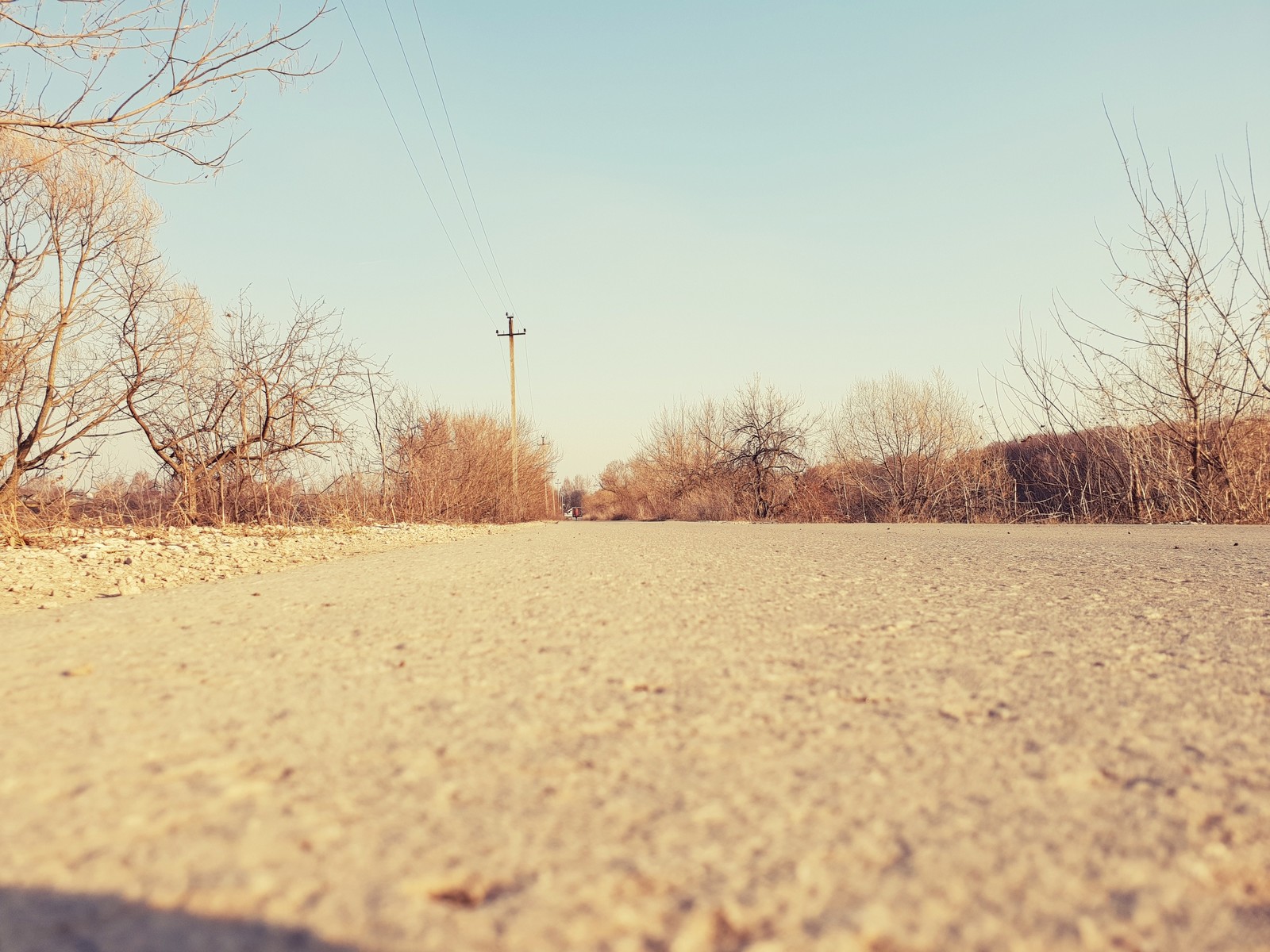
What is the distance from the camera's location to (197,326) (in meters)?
9.72

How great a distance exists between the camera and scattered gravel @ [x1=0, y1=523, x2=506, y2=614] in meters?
4.48

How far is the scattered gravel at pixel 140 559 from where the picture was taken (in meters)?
4.48

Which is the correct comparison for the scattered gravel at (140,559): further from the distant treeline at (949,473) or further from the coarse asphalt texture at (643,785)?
the distant treeline at (949,473)

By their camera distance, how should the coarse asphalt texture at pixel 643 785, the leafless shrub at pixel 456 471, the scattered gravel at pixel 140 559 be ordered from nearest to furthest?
the coarse asphalt texture at pixel 643 785 < the scattered gravel at pixel 140 559 < the leafless shrub at pixel 456 471

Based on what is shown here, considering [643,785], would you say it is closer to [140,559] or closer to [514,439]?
[140,559]

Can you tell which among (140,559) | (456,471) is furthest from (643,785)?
(456,471)

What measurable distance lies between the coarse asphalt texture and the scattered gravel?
87.1 inches

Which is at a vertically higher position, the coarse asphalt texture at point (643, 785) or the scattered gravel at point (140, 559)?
the scattered gravel at point (140, 559)

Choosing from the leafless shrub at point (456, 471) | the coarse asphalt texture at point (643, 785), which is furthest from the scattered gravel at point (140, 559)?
the leafless shrub at point (456, 471)

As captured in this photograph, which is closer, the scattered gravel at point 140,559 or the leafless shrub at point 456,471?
the scattered gravel at point 140,559

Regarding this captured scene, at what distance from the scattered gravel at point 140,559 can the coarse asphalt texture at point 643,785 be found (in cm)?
221

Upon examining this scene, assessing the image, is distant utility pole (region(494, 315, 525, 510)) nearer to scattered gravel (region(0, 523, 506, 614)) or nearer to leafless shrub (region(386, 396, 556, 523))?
leafless shrub (region(386, 396, 556, 523))

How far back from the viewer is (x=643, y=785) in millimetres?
1213

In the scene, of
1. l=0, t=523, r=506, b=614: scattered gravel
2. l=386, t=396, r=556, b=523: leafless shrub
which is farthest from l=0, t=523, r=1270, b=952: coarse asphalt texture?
l=386, t=396, r=556, b=523: leafless shrub
